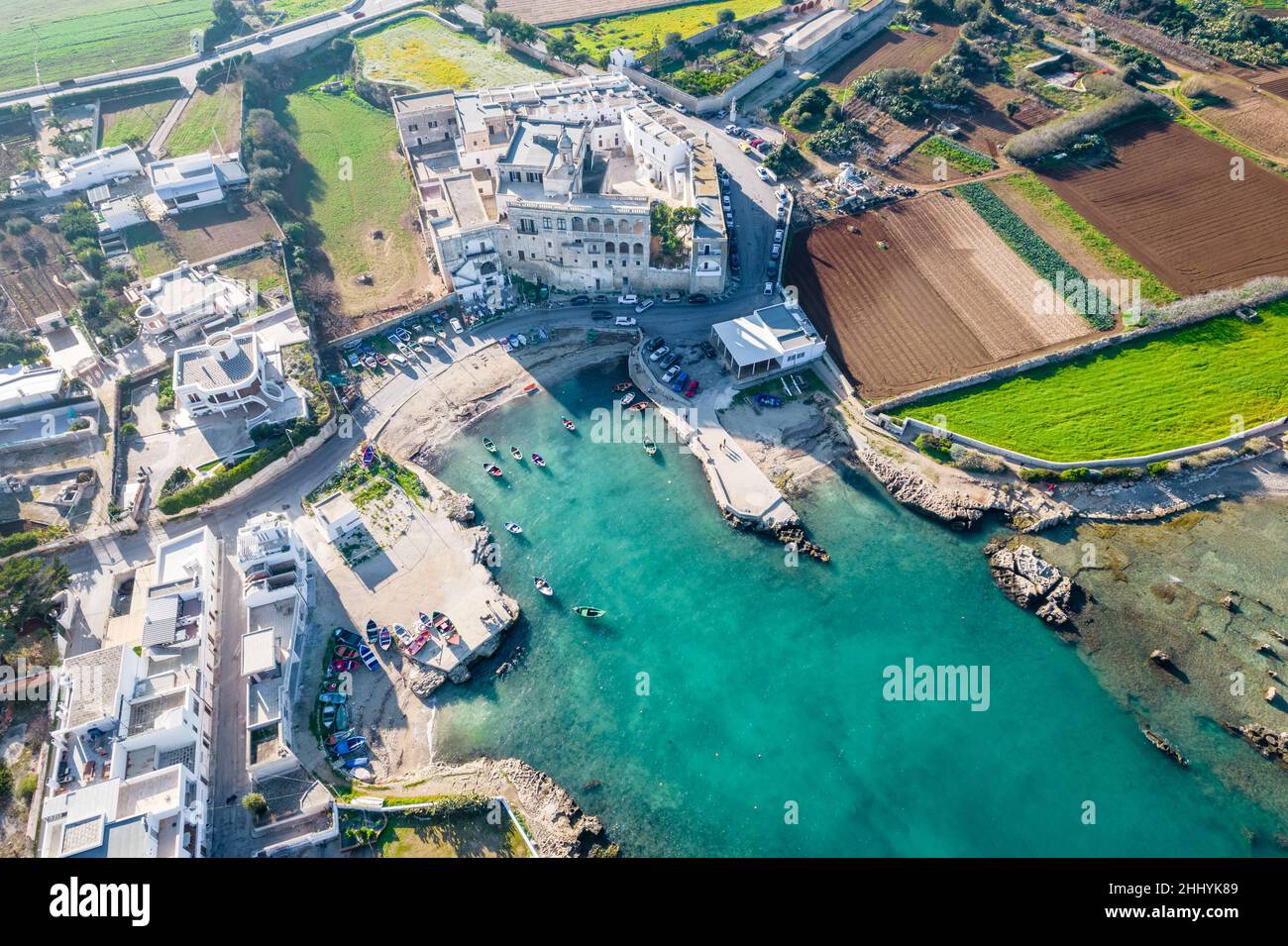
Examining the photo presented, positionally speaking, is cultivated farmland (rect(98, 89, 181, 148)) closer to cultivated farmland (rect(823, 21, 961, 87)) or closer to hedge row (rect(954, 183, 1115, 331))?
cultivated farmland (rect(823, 21, 961, 87))

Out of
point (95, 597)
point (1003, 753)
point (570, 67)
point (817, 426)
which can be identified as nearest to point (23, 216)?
point (95, 597)

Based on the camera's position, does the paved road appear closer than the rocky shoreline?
No

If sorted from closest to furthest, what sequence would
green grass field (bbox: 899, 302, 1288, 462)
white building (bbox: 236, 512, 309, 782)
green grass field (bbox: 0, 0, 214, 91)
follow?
white building (bbox: 236, 512, 309, 782) → green grass field (bbox: 899, 302, 1288, 462) → green grass field (bbox: 0, 0, 214, 91)

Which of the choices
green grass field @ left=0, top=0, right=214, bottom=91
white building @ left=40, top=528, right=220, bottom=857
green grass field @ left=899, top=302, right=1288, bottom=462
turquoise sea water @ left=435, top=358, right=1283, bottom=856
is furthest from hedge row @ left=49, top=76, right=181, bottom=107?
green grass field @ left=899, top=302, right=1288, bottom=462

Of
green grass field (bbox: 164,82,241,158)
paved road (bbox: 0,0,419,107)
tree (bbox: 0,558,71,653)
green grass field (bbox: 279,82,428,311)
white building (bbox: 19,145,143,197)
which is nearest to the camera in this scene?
tree (bbox: 0,558,71,653)

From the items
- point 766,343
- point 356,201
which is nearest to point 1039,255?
point 766,343

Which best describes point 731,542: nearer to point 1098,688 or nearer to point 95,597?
point 1098,688

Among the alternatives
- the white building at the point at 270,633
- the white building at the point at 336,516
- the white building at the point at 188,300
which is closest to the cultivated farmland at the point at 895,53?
the white building at the point at 188,300

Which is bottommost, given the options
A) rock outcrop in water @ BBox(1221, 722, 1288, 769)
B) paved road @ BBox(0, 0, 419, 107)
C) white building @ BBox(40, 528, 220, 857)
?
rock outcrop in water @ BBox(1221, 722, 1288, 769)
